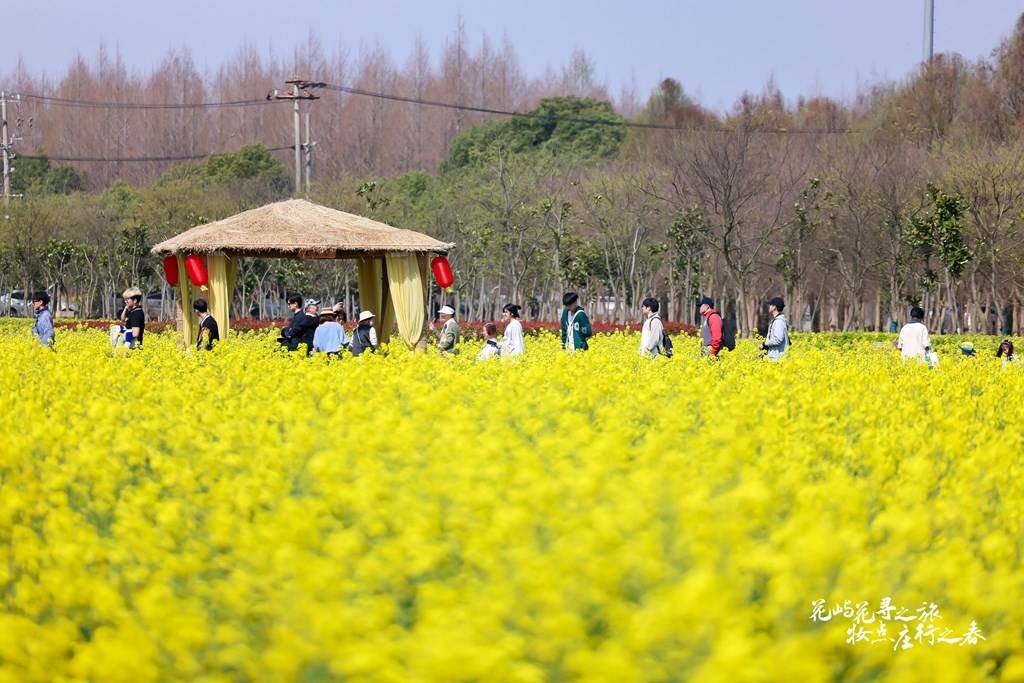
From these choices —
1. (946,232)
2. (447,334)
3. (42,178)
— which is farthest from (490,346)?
(42,178)

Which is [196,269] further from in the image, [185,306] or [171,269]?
[171,269]

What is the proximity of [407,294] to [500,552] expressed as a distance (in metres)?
15.6

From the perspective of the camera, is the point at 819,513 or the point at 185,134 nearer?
the point at 819,513

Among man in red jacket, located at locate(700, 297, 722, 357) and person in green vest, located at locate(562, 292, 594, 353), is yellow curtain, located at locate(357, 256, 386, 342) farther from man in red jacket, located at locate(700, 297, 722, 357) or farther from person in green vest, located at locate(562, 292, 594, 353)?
man in red jacket, located at locate(700, 297, 722, 357)

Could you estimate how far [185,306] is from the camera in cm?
1897

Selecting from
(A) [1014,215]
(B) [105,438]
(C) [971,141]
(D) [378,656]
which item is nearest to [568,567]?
(D) [378,656]

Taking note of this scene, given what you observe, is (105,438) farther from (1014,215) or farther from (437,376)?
(1014,215)

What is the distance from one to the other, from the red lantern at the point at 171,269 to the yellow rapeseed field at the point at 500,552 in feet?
40.8

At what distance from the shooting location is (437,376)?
32.9 ft

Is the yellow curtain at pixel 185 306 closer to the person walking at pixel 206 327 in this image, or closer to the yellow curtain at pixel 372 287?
the yellow curtain at pixel 372 287

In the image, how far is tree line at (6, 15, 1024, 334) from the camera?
34750mm

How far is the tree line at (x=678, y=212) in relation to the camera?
3475 cm

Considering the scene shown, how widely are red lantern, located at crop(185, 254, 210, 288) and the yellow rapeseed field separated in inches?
446

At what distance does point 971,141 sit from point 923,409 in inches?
1318
